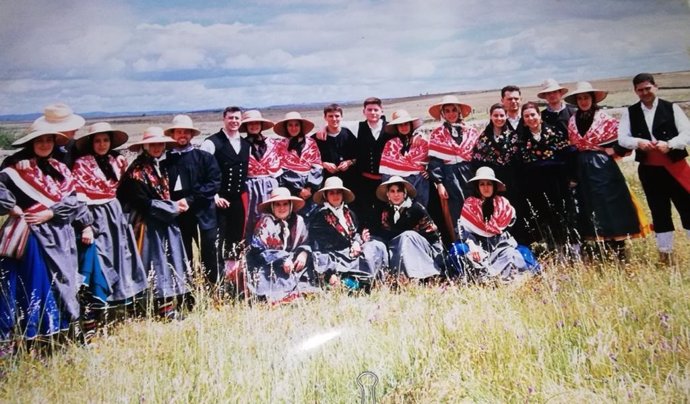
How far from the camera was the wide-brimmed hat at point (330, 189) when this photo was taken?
3.81m

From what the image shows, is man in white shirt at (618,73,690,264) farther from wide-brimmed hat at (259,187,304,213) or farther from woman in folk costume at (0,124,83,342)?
woman in folk costume at (0,124,83,342)

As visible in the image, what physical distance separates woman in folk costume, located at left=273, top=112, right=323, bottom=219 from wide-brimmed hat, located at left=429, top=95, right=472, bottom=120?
3.33 feet

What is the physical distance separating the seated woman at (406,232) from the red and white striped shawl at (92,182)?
2.02 m

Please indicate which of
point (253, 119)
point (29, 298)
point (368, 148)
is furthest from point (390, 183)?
point (29, 298)

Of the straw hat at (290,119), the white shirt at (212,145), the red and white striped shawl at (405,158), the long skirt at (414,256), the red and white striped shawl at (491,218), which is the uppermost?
the straw hat at (290,119)

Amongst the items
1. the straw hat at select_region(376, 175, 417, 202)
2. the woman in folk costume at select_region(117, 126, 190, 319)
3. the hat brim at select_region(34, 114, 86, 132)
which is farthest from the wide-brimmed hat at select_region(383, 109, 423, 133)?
the hat brim at select_region(34, 114, 86, 132)

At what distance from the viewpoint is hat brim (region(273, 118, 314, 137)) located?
152 inches

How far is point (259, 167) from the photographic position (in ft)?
12.6

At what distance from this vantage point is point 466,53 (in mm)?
3463

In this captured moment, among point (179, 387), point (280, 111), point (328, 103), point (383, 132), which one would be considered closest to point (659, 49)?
point (383, 132)

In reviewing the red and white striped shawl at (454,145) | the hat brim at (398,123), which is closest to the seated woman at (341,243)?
the hat brim at (398,123)

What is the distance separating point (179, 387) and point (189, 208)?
1.60 metres

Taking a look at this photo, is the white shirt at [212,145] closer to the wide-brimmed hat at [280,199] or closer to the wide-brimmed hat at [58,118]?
the wide-brimmed hat at [280,199]

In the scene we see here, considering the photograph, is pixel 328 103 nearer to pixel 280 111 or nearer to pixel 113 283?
pixel 280 111
